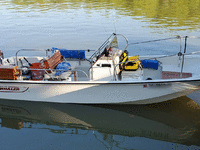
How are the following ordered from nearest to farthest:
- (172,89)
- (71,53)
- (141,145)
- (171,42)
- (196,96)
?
(141,145)
(172,89)
(196,96)
(71,53)
(171,42)

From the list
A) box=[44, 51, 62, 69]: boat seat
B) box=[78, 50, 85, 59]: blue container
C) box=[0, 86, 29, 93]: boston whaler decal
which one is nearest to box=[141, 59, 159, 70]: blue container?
box=[78, 50, 85, 59]: blue container

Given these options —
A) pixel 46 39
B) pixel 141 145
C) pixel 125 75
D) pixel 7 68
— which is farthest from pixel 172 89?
pixel 46 39

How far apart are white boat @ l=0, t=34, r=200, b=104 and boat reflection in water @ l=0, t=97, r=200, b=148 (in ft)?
0.96

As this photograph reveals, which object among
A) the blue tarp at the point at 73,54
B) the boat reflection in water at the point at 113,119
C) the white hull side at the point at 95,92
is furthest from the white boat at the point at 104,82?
the blue tarp at the point at 73,54

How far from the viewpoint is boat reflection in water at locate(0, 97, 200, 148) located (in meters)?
6.06

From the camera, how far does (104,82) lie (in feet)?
21.8

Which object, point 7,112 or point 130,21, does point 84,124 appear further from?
point 130,21

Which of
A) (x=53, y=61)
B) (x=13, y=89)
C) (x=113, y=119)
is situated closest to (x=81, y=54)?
(x=53, y=61)

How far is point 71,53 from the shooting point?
9.05 meters

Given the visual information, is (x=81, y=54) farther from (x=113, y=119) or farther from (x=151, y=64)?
(x=113, y=119)

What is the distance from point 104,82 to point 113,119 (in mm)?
1143

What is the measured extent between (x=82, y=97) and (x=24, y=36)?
12826 millimetres

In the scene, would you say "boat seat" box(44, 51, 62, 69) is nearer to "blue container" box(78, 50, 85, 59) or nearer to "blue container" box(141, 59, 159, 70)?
"blue container" box(78, 50, 85, 59)

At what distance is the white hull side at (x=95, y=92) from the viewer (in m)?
6.66
